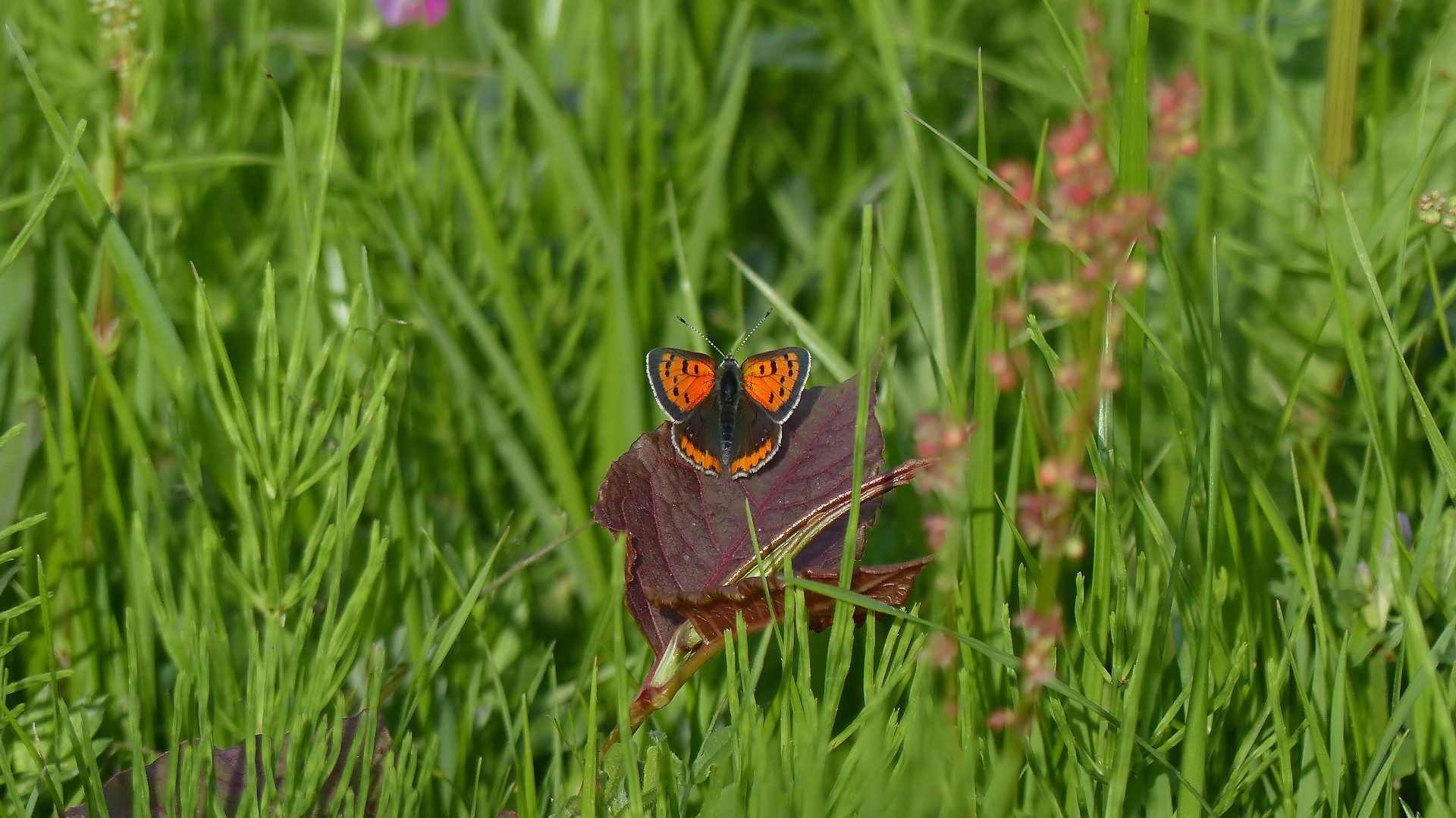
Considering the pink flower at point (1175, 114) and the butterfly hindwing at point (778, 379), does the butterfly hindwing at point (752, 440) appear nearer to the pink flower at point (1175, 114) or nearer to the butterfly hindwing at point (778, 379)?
the butterfly hindwing at point (778, 379)

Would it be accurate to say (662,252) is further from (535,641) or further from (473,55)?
(473,55)

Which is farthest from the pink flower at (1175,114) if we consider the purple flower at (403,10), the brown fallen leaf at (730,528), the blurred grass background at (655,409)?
the purple flower at (403,10)

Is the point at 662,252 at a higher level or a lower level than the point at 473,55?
lower

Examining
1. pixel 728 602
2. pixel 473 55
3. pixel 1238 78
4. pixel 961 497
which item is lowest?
pixel 728 602

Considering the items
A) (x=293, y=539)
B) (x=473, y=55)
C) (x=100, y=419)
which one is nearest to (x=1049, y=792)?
(x=293, y=539)

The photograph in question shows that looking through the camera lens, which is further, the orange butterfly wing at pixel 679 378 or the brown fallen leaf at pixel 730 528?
the orange butterfly wing at pixel 679 378

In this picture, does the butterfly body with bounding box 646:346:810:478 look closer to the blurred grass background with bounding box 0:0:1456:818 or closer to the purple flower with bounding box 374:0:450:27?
the blurred grass background with bounding box 0:0:1456:818

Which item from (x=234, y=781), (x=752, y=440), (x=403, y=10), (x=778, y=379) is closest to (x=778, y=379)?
→ (x=778, y=379)

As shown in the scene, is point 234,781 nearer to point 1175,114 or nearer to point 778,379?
point 778,379
